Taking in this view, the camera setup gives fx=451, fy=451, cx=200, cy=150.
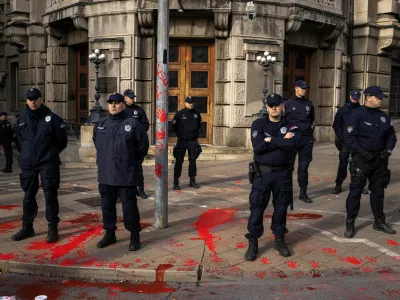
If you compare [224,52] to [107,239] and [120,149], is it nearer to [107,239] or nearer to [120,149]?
[120,149]

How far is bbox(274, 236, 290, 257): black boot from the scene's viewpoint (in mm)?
5383


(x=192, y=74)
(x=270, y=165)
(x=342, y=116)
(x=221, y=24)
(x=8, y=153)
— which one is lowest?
(x=8, y=153)

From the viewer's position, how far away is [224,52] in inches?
605

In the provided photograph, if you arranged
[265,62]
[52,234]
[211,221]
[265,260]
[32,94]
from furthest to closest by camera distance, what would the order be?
[265,62] → [211,221] → [52,234] → [32,94] → [265,260]

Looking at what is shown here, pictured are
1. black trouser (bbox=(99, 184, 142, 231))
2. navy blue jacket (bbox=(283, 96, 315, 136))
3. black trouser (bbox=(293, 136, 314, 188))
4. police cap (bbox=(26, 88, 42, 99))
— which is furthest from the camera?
black trouser (bbox=(293, 136, 314, 188))

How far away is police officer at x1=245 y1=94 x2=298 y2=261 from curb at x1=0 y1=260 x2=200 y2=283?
35.1 inches

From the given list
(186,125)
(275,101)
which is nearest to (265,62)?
(186,125)

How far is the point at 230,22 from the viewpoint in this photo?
15.1 metres

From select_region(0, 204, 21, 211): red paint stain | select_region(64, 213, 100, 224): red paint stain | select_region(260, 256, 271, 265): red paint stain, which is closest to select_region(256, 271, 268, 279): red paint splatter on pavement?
select_region(260, 256, 271, 265): red paint stain

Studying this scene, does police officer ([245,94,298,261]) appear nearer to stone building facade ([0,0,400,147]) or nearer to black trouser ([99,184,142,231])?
black trouser ([99,184,142,231])

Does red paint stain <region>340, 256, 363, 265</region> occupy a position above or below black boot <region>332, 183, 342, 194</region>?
below

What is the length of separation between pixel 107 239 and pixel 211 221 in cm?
185

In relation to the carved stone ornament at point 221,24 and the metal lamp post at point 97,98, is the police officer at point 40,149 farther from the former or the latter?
the carved stone ornament at point 221,24

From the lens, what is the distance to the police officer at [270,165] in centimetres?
514
